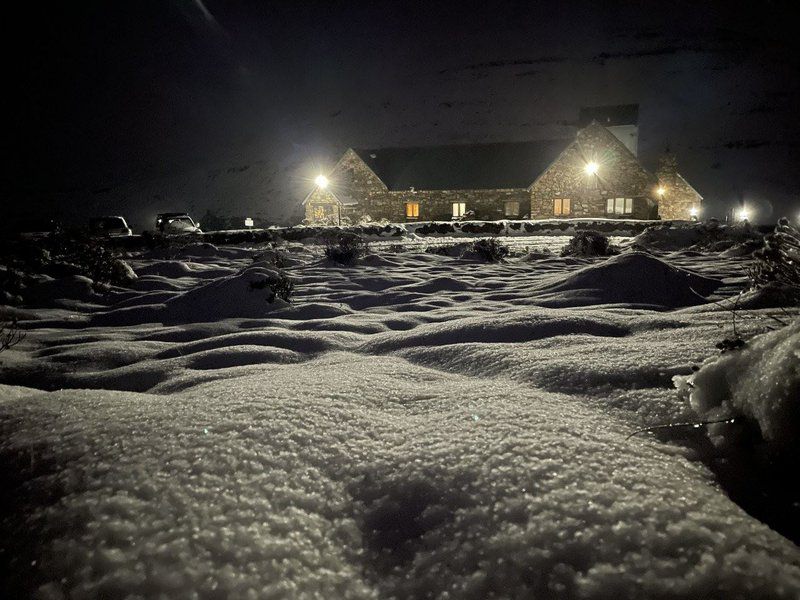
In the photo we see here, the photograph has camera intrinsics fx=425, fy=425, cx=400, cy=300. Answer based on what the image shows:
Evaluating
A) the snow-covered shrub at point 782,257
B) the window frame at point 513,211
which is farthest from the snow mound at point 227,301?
the window frame at point 513,211

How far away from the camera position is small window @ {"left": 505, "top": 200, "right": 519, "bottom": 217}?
89.5 feet

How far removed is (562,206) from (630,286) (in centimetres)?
2490

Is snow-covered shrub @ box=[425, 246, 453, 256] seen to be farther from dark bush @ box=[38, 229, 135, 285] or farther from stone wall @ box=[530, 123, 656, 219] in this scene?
stone wall @ box=[530, 123, 656, 219]

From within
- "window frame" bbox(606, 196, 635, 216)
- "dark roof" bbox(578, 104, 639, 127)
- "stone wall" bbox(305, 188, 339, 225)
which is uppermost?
"dark roof" bbox(578, 104, 639, 127)

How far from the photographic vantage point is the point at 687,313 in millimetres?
2889

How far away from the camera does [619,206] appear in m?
26.2

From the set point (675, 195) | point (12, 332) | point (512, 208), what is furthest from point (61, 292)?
point (675, 195)

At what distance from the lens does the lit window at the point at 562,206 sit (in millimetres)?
Answer: 26562

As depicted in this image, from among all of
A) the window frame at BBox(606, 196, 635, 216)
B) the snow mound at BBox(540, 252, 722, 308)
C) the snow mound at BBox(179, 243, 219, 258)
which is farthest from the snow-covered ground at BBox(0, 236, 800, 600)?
the window frame at BBox(606, 196, 635, 216)

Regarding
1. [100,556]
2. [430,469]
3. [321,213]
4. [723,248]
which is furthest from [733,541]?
[321,213]

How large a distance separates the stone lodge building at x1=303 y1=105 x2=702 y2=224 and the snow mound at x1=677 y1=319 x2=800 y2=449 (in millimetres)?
26779

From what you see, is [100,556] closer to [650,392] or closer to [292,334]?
[650,392]

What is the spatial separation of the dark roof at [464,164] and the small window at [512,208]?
1.01 metres

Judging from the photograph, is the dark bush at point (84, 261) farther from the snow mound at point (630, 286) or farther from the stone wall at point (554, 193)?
the stone wall at point (554, 193)
